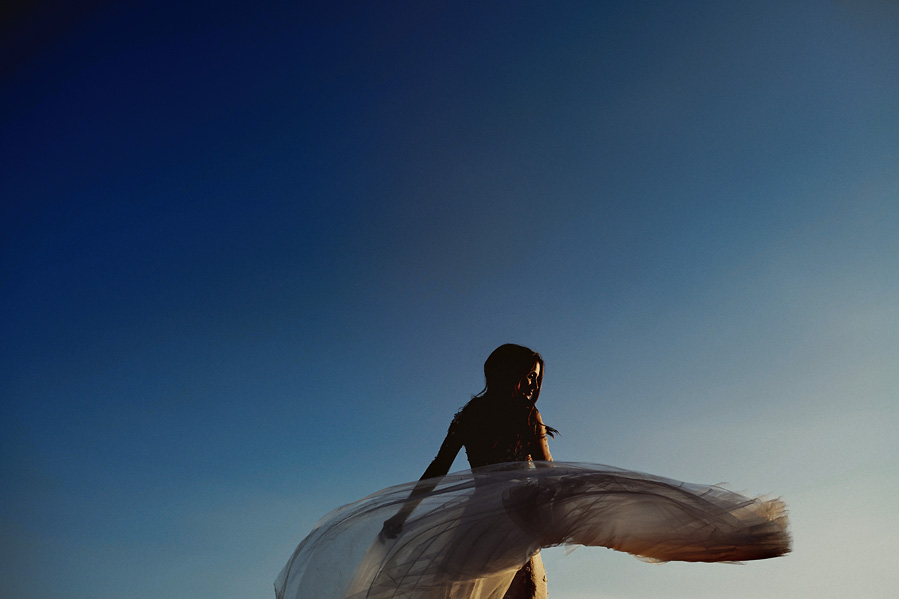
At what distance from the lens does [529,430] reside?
354cm

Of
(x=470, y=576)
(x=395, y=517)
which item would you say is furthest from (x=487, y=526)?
(x=395, y=517)

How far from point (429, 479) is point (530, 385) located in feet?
2.90

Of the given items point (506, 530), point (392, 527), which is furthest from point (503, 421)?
point (392, 527)

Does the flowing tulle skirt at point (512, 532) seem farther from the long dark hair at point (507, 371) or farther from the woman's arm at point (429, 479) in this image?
the long dark hair at point (507, 371)

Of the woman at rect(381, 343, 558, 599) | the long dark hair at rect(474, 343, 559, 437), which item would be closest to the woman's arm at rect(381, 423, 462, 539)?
the woman at rect(381, 343, 558, 599)

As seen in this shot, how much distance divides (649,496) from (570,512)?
1.24ft

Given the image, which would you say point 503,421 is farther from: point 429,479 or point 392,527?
point 392,527

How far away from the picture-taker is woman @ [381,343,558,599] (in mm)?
3479

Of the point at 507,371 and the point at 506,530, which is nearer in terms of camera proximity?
the point at 506,530

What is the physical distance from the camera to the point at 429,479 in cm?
316

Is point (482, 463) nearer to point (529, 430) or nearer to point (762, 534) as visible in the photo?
point (529, 430)

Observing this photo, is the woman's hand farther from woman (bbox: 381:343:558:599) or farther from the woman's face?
the woman's face

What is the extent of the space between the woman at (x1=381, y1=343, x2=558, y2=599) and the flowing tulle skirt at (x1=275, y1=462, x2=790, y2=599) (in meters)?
0.39

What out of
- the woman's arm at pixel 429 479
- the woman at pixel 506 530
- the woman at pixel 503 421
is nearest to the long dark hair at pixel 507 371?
the woman at pixel 503 421
